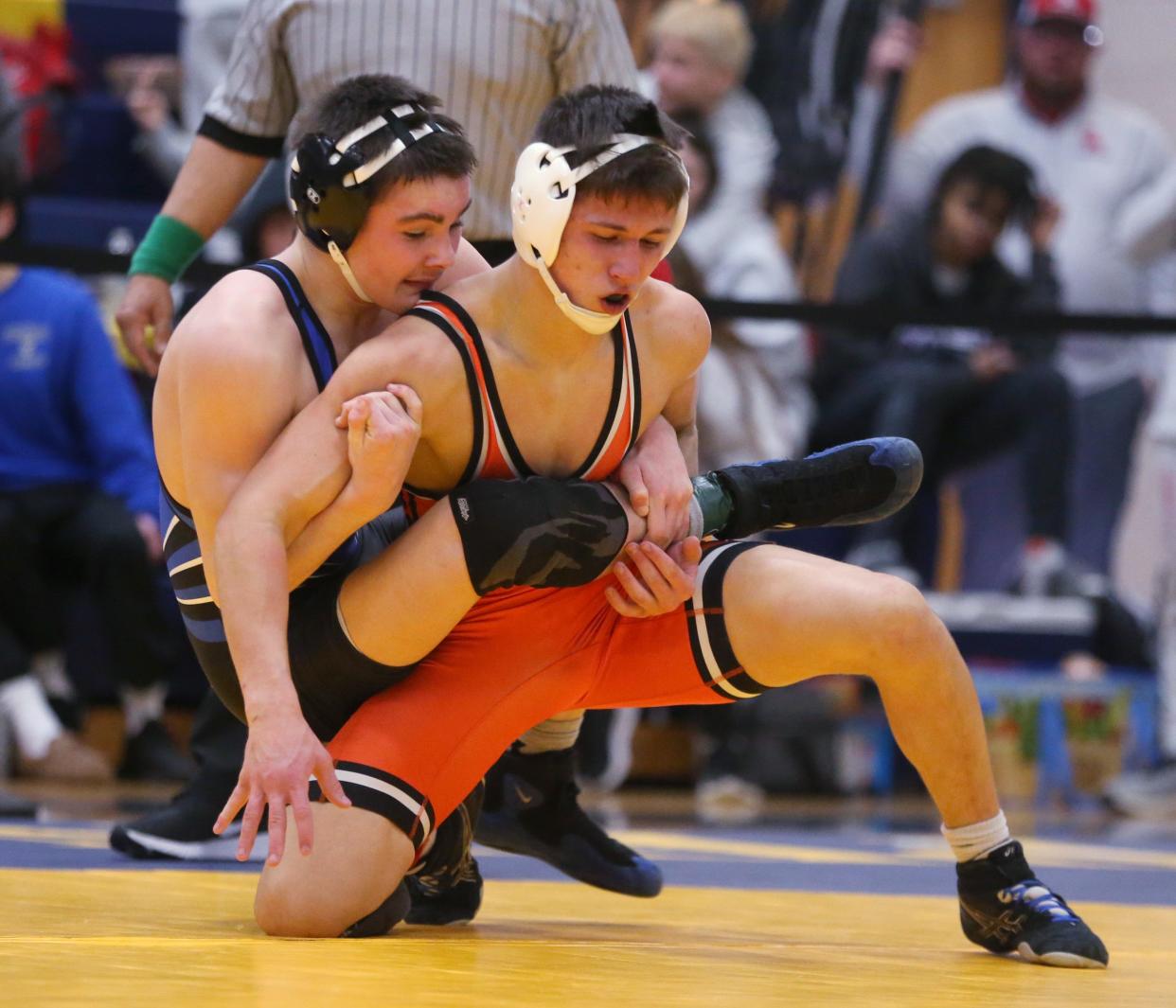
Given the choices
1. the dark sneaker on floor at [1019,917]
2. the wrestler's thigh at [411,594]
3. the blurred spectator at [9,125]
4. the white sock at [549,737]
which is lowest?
the white sock at [549,737]

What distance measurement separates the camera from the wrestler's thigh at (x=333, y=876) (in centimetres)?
234

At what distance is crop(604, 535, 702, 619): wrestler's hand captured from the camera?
253 centimetres

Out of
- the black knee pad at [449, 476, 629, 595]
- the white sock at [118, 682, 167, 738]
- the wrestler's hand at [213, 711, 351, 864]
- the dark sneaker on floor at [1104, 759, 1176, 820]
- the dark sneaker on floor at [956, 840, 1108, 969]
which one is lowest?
the dark sneaker on floor at [1104, 759, 1176, 820]

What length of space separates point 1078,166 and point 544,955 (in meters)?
6.00

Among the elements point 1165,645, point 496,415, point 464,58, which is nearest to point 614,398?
point 496,415

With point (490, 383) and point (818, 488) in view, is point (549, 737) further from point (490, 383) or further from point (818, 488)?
point (490, 383)

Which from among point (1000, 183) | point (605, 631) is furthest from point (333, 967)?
point (1000, 183)

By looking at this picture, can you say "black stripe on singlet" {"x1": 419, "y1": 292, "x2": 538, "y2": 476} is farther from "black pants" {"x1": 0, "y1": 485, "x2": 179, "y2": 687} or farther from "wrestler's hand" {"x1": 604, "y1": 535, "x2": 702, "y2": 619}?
"black pants" {"x1": 0, "y1": 485, "x2": 179, "y2": 687}

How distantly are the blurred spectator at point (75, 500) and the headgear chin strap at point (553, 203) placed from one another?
335cm

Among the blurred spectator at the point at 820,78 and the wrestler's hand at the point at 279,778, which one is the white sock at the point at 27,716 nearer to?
the wrestler's hand at the point at 279,778

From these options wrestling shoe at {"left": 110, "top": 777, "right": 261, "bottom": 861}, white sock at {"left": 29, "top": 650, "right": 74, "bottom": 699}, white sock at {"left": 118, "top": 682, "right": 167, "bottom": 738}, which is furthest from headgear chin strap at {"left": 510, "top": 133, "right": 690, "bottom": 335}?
white sock at {"left": 29, "top": 650, "right": 74, "bottom": 699}

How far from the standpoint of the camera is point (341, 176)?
248cm

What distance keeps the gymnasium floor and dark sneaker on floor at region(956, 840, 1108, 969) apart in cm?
4

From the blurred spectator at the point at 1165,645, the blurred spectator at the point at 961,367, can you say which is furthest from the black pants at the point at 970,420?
the blurred spectator at the point at 1165,645
